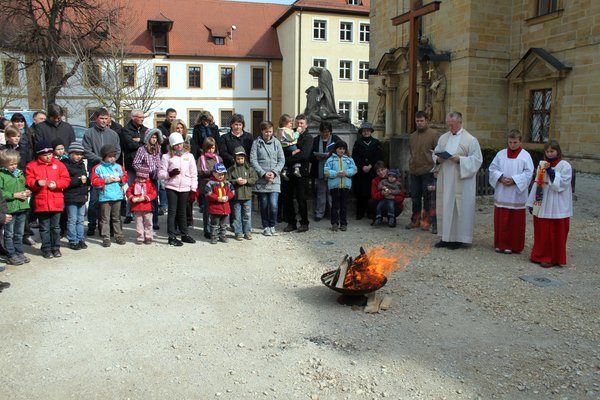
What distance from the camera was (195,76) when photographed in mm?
42469

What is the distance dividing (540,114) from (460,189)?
1249 centimetres

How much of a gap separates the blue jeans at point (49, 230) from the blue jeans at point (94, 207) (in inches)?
34.8

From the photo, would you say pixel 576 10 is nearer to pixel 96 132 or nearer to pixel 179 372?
pixel 96 132

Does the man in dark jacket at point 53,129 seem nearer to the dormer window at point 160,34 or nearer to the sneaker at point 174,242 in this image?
the sneaker at point 174,242

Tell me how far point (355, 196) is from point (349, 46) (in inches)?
1325

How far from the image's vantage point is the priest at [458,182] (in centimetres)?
748

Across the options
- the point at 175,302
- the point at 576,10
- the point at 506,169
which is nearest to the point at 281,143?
the point at 506,169

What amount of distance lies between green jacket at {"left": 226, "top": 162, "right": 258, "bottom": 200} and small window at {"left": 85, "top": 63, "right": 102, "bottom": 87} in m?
18.9

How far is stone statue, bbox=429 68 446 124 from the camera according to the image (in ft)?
66.1

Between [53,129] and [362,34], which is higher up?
[362,34]

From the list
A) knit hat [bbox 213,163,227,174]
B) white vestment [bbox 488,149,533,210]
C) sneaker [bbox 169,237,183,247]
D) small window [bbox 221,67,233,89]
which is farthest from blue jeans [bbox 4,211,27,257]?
small window [bbox 221,67,233,89]

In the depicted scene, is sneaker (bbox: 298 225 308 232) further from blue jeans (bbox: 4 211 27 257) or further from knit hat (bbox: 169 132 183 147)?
blue jeans (bbox: 4 211 27 257)

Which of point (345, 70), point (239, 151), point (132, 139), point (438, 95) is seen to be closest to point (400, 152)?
point (239, 151)

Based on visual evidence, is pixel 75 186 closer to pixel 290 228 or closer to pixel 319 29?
pixel 290 228
